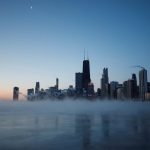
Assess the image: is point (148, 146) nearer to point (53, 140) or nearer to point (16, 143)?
point (53, 140)

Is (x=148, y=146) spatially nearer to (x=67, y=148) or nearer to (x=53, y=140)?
(x=67, y=148)

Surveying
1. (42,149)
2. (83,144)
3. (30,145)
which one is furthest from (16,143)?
(83,144)

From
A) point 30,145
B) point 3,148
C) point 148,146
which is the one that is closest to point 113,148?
point 148,146

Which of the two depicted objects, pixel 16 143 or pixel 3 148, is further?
pixel 16 143

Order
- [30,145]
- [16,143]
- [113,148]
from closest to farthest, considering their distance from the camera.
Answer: [113,148]
[30,145]
[16,143]

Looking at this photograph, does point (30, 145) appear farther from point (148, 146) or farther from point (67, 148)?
point (148, 146)

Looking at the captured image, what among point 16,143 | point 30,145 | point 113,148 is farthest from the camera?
point 16,143

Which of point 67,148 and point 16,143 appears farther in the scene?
point 16,143

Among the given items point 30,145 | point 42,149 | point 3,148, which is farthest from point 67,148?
point 3,148
